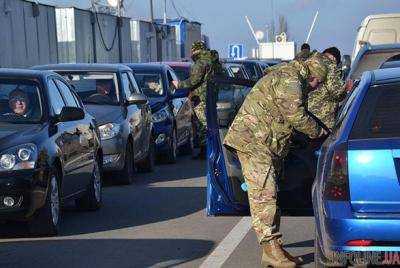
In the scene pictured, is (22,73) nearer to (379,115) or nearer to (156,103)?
(379,115)

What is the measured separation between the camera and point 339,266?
551 centimetres

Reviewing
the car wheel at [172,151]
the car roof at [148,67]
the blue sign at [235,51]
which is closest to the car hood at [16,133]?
the car wheel at [172,151]

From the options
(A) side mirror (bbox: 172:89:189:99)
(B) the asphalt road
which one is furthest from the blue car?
(A) side mirror (bbox: 172:89:189:99)

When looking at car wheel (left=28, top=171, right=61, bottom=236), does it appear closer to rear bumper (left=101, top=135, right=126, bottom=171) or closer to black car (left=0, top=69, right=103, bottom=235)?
black car (left=0, top=69, right=103, bottom=235)

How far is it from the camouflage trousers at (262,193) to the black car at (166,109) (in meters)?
8.47

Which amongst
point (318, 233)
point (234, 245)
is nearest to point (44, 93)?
point (234, 245)

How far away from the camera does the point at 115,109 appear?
1320cm

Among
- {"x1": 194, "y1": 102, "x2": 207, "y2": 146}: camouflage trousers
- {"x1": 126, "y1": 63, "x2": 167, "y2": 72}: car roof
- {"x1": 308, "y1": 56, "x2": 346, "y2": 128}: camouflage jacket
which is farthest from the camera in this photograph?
{"x1": 126, "y1": 63, "x2": 167, "y2": 72}: car roof

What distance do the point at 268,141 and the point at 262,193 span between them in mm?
403

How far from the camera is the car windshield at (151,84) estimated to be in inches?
645

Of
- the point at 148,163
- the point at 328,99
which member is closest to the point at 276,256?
the point at 328,99

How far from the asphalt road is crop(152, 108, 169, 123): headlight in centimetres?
398

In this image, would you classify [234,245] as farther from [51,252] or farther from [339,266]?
[339,266]

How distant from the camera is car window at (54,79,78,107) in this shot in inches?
402
